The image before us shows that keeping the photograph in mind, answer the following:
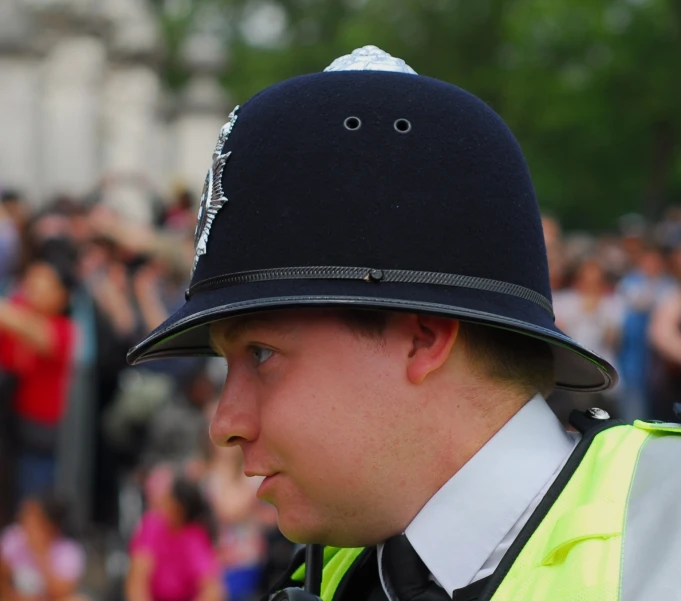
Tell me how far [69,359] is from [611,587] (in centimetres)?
551

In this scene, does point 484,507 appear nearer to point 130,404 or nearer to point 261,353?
point 261,353

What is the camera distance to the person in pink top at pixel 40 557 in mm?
5633

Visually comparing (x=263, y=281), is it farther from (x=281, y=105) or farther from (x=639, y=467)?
(x=639, y=467)

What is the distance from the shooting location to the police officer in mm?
Result: 1707

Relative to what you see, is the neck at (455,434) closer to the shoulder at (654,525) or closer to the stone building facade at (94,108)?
the shoulder at (654,525)

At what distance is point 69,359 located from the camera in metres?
6.60

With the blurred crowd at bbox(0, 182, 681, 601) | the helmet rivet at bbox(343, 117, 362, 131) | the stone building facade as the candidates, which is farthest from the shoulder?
the stone building facade

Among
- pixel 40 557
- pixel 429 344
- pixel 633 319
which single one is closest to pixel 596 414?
pixel 429 344

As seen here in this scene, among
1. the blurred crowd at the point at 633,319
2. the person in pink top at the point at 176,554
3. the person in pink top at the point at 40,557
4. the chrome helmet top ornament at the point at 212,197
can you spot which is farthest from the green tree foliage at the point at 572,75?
the chrome helmet top ornament at the point at 212,197

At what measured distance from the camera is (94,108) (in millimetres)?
12852

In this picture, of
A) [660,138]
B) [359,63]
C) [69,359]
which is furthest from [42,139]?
[660,138]

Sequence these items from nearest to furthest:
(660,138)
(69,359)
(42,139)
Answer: (69,359)
(42,139)
(660,138)

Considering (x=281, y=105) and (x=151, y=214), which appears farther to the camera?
(x=151, y=214)

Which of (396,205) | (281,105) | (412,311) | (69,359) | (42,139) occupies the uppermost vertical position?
(42,139)
